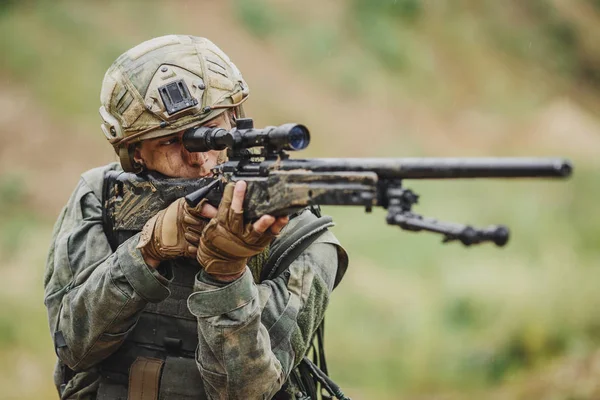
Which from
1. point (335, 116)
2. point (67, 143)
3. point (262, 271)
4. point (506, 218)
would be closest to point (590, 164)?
point (506, 218)

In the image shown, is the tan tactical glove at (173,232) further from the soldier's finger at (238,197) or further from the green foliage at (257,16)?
the green foliage at (257,16)

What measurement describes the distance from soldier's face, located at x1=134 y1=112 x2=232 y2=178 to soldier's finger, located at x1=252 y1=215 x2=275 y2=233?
734 millimetres

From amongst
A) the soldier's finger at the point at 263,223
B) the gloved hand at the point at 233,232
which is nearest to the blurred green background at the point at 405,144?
the gloved hand at the point at 233,232

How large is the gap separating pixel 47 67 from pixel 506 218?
7951 millimetres

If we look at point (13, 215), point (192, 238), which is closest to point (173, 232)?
point (192, 238)

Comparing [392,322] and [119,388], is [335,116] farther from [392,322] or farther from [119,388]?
[119,388]

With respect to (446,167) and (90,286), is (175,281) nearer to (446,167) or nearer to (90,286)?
(90,286)

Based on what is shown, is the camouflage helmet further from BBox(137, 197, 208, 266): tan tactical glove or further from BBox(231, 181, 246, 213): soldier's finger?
BBox(231, 181, 246, 213): soldier's finger

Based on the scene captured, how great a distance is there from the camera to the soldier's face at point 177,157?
12.6 feet

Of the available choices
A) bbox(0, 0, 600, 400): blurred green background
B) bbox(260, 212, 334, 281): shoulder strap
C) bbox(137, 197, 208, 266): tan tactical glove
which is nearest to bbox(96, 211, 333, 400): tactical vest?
bbox(260, 212, 334, 281): shoulder strap

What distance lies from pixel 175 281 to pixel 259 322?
68 cm

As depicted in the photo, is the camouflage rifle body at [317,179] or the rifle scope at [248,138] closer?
the camouflage rifle body at [317,179]

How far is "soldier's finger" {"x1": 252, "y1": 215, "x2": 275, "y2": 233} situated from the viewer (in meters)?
3.17

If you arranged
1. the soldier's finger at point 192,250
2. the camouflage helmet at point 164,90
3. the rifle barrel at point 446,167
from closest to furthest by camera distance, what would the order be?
1. the rifle barrel at point 446,167
2. the soldier's finger at point 192,250
3. the camouflage helmet at point 164,90
